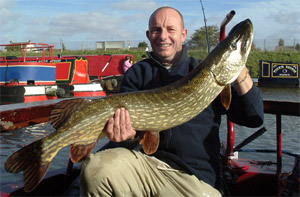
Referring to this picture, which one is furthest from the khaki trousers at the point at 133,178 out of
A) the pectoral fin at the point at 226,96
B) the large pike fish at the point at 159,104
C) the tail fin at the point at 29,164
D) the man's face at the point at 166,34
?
the man's face at the point at 166,34

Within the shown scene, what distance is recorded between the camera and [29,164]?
6.06ft

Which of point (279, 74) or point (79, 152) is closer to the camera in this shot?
point (79, 152)

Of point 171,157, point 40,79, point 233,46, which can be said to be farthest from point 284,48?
point 171,157

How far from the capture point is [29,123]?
7.33ft

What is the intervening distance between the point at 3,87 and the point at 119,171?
28.3 feet

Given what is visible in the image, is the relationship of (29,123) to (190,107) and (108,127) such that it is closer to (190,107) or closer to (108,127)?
(108,127)

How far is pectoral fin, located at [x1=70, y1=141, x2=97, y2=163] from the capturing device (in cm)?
A: 195

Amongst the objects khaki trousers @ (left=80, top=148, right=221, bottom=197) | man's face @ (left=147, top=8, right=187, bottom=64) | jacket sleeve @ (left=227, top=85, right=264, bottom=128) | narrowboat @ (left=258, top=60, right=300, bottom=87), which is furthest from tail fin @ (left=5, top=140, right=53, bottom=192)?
narrowboat @ (left=258, top=60, right=300, bottom=87)

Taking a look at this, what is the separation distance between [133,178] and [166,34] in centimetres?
113

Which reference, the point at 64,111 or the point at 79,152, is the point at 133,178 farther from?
the point at 64,111

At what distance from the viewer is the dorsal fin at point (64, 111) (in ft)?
6.56

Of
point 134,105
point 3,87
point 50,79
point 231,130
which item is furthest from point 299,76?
point 134,105

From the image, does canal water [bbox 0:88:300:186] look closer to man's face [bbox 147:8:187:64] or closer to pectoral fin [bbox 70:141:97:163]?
pectoral fin [bbox 70:141:97:163]

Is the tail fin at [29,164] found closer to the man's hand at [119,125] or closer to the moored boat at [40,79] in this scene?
the man's hand at [119,125]
